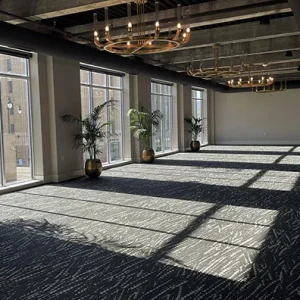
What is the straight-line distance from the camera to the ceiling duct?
234 inches

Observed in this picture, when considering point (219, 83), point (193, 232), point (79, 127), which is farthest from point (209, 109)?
point (193, 232)

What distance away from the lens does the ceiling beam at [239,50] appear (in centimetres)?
962

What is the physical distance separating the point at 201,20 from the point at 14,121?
186 inches

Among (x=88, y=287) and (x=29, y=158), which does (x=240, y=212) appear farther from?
(x=29, y=158)

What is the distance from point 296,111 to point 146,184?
1387 cm

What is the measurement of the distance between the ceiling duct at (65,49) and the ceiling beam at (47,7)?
14.4 inches

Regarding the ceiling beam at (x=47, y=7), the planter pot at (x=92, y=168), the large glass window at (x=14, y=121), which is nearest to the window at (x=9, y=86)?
the large glass window at (x=14, y=121)

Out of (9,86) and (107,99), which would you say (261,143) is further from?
(9,86)

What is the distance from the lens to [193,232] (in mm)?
4914

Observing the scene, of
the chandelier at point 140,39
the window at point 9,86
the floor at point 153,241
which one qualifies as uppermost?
the chandelier at point 140,39

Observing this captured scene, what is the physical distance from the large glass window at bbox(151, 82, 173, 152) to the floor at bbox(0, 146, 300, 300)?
661 centimetres

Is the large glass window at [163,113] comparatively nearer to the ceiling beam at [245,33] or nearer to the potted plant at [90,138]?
the potted plant at [90,138]

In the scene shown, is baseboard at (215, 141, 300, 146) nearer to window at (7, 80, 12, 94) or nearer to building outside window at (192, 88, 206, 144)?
building outside window at (192, 88, 206, 144)

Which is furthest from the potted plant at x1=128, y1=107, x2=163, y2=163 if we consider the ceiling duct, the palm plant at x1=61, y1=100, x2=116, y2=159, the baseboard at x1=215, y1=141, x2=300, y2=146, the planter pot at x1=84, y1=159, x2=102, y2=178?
the baseboard at x1=215, y1=141, x2=300, y2=146
